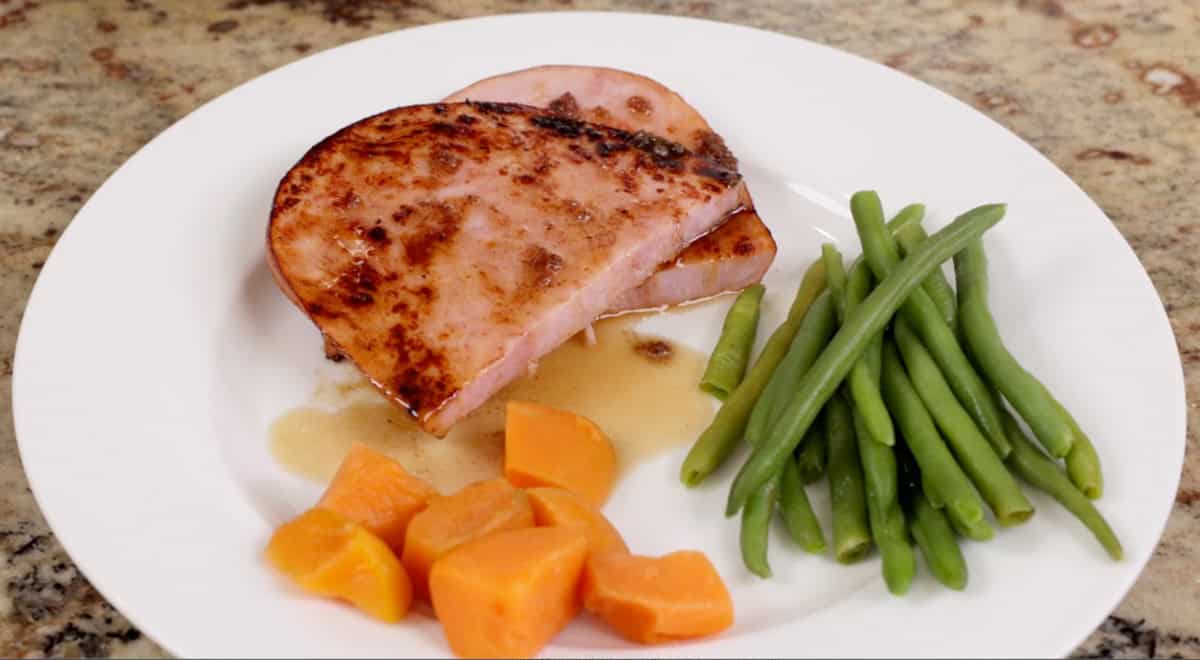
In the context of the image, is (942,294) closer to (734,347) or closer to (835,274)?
(835,274)

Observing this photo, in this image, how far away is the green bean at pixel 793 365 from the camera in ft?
9.02

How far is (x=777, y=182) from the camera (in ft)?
11.9

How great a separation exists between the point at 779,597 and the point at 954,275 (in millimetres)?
1095

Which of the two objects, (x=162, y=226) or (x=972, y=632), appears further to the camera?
(x=162, y=226)

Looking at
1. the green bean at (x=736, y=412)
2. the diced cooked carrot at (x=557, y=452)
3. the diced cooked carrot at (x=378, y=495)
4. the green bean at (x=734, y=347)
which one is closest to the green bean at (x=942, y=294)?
the green bean at (x=736, y=412)

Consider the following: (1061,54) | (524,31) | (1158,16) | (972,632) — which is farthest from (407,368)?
(1158,16)

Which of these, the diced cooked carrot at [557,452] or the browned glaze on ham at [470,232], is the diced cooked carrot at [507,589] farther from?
the browned glaze on ham at [470,232]

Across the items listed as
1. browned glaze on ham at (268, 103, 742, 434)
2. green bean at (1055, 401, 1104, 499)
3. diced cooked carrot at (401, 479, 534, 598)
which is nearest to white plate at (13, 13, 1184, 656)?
green bean at (1055, 401, 1104, 499)

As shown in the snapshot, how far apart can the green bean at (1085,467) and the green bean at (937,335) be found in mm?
143

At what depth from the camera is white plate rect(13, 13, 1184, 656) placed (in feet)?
7.56

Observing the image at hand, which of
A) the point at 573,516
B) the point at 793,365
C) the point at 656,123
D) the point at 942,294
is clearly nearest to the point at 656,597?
the point at 573,516

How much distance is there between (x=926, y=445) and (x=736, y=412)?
1.59ft

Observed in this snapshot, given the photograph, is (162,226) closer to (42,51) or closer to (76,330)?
(76,330)

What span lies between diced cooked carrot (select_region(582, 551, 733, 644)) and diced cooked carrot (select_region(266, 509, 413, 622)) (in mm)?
361
